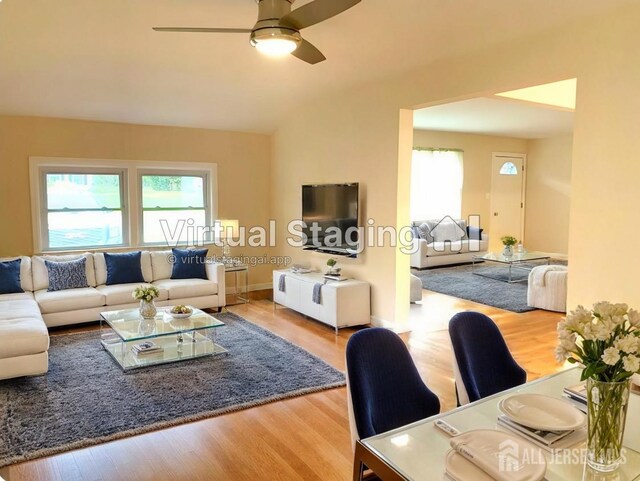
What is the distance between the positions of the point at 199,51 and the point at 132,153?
2.37m

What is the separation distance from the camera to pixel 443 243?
30.9 feet

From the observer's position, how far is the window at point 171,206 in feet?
22.1

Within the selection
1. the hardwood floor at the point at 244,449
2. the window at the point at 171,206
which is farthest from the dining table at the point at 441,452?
the window at the point at 171,206

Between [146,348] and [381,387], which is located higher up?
[381,387]

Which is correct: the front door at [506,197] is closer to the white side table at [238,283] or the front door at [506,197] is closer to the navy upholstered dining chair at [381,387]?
the white side table at [238,283]

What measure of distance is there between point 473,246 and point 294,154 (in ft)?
15.0

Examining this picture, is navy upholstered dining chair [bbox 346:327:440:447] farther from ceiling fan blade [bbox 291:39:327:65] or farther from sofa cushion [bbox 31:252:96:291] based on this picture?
sofa cushion [bbox 31:252:96:291]

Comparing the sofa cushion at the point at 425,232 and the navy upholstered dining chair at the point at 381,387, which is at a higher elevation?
the sofa cushion at the point at 425,232

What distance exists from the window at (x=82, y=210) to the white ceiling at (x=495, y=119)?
440 centimetres

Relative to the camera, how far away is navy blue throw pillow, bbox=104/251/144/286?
5.82 meters

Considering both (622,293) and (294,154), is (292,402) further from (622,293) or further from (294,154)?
(294,154)

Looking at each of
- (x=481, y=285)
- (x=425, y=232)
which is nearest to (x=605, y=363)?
(x=481, y=285)

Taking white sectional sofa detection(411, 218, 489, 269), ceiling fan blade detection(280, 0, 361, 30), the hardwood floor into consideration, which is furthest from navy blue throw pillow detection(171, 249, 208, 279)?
white sectional sofa detection(411, 218, 489, 269)

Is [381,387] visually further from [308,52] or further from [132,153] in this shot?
[132,153]
